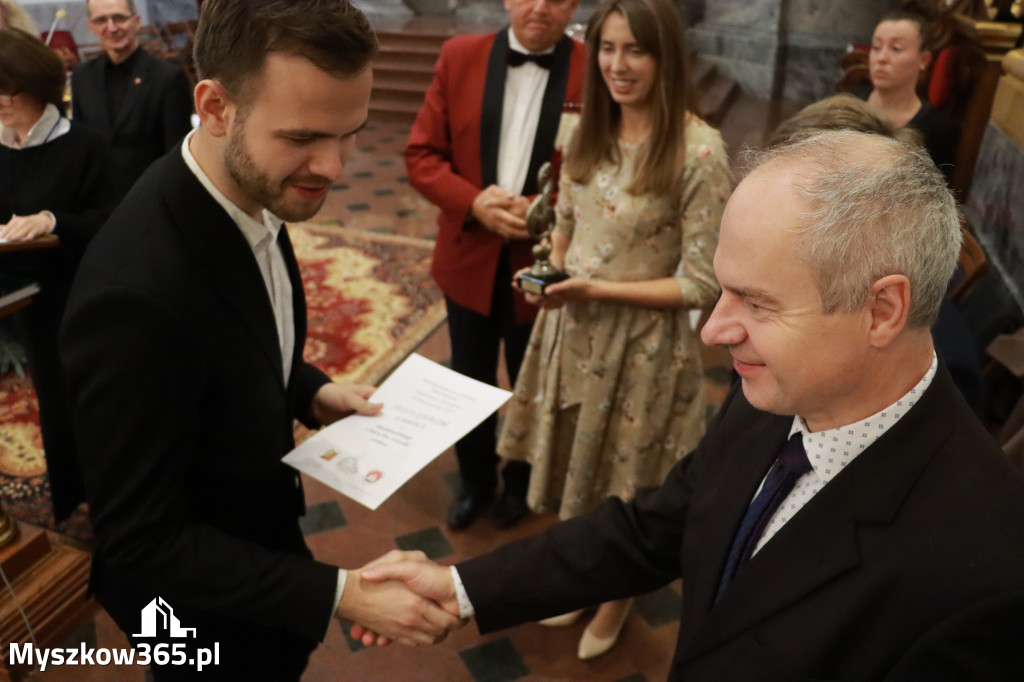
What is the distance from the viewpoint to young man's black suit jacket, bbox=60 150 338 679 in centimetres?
122

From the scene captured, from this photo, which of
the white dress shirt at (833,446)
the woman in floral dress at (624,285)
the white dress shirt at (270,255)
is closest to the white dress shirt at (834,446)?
the white dress shirt at (833,446)

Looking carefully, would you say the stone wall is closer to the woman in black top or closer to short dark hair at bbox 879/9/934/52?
short dark hair at bbox 879/9/934/52

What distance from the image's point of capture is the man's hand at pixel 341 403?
188 centimetres

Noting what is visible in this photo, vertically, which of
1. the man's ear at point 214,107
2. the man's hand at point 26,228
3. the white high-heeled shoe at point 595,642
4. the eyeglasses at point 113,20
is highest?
the man's ear at point 214,107

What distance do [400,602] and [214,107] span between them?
1093 mm

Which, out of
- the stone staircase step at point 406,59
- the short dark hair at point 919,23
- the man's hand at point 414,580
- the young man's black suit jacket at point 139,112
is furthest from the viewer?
the stone staircase step at point 406,59

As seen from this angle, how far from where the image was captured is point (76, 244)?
9.09ft

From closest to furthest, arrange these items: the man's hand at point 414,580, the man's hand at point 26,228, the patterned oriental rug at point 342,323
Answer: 1. the man's hand at point 414,580
2. the man's hand at point 26,228
3. the patterned oriental rug at point 342,323

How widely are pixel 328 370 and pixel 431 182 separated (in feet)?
6.78

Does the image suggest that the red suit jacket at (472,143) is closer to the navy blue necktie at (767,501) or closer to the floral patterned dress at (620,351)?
the floral patterned dress at (620,351)

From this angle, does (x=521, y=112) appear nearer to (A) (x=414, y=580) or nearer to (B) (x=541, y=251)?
(B) (x=541, y=251)

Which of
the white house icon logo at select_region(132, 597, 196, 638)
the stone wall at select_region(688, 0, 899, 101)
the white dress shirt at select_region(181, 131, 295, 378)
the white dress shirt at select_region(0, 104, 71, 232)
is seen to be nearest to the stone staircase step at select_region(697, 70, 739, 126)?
the stone wall at select_region(688, 0, 899, 101)

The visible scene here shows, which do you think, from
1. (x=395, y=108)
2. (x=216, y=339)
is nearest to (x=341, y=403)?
(x=216, y=339)

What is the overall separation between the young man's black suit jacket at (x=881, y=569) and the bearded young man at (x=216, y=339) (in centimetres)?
77
